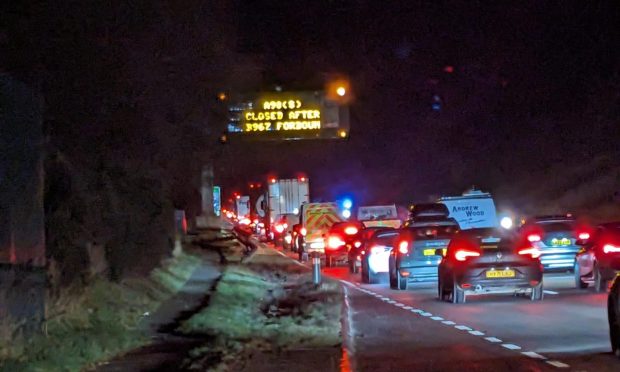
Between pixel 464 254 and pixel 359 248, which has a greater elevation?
pixel 464 254

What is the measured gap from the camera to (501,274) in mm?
20312

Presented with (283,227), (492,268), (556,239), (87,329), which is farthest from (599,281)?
(283,227)

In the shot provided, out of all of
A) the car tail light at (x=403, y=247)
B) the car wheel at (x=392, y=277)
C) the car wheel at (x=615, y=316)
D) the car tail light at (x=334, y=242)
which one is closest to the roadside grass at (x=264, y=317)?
the car wheel at (x=392, y=277)

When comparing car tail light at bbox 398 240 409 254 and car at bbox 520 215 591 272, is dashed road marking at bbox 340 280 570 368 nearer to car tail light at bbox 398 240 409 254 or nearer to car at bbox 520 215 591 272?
car tail light at bbox 398 240 409 254

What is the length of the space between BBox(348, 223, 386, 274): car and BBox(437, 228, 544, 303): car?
8714 millimetres

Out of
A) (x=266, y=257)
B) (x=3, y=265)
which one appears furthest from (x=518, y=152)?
(x=3, y=265)

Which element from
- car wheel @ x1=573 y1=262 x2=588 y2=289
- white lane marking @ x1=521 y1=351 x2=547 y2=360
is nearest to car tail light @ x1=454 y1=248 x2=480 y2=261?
car wheel @ x1=573 y1=262 x2=588 y2=289

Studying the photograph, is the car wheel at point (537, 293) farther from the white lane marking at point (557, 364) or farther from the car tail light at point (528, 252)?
the white lane marking at point (557, 364)

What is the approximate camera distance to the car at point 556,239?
85.8 feet

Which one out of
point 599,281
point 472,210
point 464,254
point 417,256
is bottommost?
point 599,281

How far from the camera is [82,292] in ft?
53.8

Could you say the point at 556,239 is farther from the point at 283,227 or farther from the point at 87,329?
the point at 283,227

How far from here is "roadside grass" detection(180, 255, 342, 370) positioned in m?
13.6

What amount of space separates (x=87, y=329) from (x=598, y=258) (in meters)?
12.0
